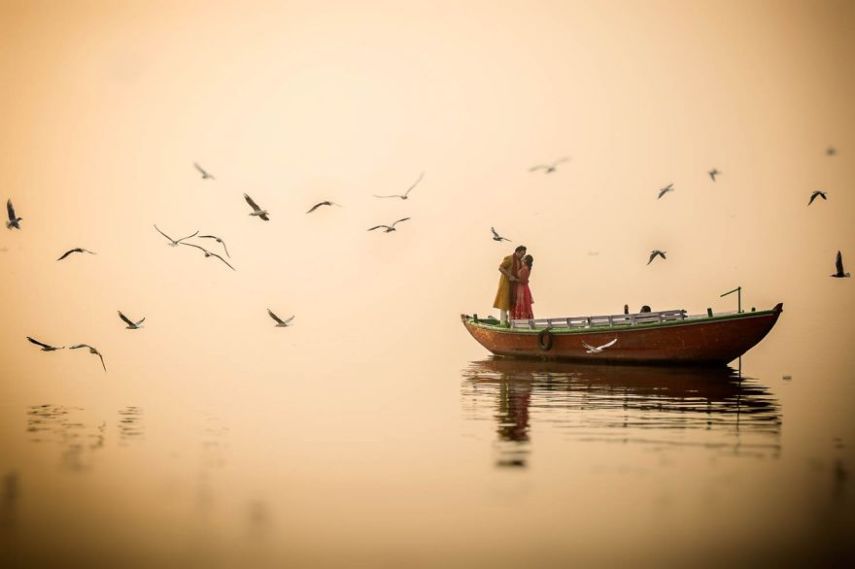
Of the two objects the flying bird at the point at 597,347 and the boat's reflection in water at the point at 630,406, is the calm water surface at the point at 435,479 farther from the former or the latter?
the flying bird at the point at 597,347

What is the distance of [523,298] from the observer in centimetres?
3581

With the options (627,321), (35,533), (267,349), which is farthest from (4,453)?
(267,349)

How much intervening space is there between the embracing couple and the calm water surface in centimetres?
922

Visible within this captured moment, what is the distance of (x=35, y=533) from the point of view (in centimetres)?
1273

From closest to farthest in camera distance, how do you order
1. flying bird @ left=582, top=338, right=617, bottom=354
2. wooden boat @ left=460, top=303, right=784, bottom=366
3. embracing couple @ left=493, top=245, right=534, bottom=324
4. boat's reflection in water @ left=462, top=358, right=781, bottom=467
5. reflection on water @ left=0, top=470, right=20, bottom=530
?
reflection on water @ left=0, top=470, right=20, bottom=530 → boat's reflection in water @ left=462, top=358, right=781, bottom=467 → wooden boat @ left=460, top=303, right=784, bottom=366 → flying bird @ left=582, top=338, right=617, bottom=354 → embracing couple @ left=493, top=245, right=534, bottom=324

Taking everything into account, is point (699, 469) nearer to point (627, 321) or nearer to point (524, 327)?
point (627, 321)

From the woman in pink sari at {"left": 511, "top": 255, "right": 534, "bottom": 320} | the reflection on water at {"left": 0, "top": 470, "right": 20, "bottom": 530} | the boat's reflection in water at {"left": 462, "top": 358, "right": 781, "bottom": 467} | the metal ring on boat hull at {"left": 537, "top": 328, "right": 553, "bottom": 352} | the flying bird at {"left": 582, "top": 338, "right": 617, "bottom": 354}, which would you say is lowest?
the reflection on water at {"left": 0, "top": 470, "right": 20, "bottom": 530}

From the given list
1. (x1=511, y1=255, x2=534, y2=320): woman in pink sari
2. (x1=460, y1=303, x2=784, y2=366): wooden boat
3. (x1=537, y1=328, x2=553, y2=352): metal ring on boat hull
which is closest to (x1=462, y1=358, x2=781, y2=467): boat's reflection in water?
(x1=460, y1=303, x2=784, y2=366): wooden boat

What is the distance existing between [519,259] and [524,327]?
8.16 feet

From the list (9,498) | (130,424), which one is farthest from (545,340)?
(9,498)

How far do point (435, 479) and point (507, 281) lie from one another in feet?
68.8

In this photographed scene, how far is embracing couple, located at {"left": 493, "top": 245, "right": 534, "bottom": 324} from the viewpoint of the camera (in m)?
35.0

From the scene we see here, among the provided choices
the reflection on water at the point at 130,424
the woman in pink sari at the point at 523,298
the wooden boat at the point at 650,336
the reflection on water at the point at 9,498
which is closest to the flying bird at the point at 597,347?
the wooden boat at the point at 650,336

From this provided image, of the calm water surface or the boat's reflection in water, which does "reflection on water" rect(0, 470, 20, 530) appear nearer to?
the calm water surface
